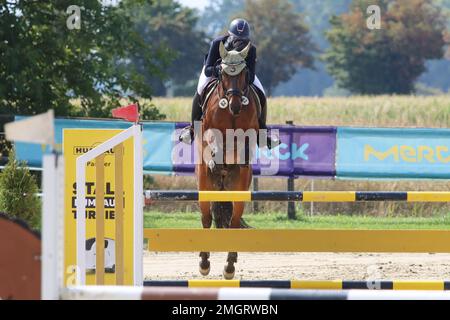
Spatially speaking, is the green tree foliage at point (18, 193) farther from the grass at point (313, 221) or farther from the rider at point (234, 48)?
the grass at point (313, 221)

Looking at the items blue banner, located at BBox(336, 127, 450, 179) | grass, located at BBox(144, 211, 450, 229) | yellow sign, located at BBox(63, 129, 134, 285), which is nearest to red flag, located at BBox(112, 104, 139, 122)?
yellow sign, located at BBox(63, 129, 134, 285)

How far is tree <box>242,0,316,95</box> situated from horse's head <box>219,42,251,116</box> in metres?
52.0

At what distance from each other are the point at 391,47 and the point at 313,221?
44.1 meters

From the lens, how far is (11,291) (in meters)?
4.36

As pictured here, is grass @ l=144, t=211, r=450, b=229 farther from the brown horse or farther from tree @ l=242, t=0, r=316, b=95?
tree @ l=242, t=0, r=316, b=95

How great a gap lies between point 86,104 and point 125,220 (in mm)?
10566

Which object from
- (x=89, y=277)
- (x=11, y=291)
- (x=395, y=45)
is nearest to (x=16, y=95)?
(x=89, y=277)

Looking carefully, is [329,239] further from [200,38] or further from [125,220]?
[200,38]

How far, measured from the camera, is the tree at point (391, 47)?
57688 mm

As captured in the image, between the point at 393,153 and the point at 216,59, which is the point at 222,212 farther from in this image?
the point at 393,153

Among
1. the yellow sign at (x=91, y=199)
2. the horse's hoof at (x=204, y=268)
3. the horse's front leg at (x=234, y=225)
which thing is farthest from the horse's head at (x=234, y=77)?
the yellow sign at (x=91, y=199)

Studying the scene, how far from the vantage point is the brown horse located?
898 centimetres

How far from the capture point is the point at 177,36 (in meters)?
61.0
